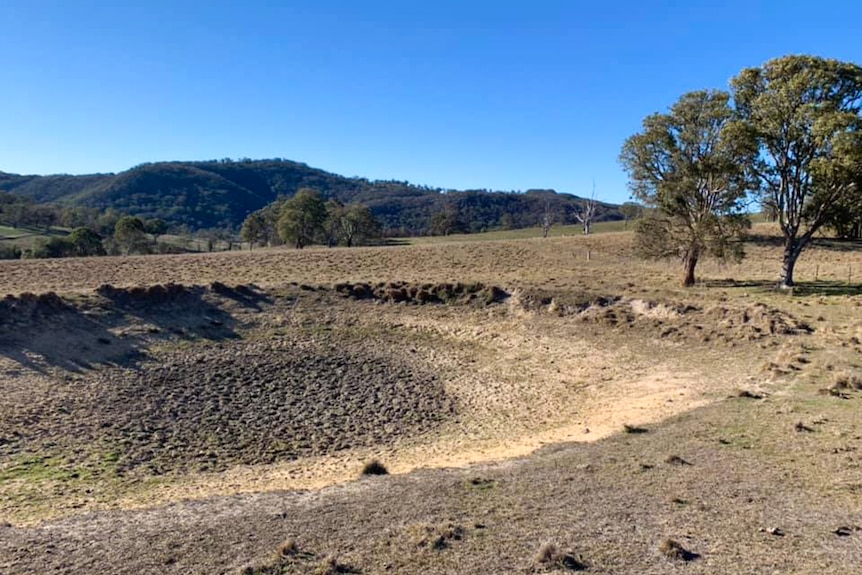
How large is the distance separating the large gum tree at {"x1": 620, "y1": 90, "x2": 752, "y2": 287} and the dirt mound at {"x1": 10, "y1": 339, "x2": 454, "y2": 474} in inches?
754

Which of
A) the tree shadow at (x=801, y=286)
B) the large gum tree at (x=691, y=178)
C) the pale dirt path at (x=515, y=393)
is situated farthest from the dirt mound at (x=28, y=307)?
the tree shadow at (x=801, y=286)

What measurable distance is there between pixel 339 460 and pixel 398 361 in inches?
421

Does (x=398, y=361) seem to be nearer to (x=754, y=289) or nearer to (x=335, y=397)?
(x=335, y=397)

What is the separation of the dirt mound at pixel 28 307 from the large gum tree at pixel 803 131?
3585 cm

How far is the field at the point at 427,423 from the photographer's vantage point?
8742 millimetres

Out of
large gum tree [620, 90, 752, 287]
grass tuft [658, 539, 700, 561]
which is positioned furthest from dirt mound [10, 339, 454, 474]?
large gum tree [620, 90, 752, 287]

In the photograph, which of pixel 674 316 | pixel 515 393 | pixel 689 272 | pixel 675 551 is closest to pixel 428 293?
pixel 515 393

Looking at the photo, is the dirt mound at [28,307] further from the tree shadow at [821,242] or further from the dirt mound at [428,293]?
the tree shadow at [821,242]

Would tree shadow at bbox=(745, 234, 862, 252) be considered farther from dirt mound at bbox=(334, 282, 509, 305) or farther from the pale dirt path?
the pale dirt path

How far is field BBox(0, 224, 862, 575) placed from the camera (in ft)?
28.7

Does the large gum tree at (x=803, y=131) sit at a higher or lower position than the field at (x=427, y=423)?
higher

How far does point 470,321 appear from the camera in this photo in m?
→ 31.5

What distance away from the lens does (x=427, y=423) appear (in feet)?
59.6

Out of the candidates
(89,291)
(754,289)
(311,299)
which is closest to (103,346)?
(89,291)
